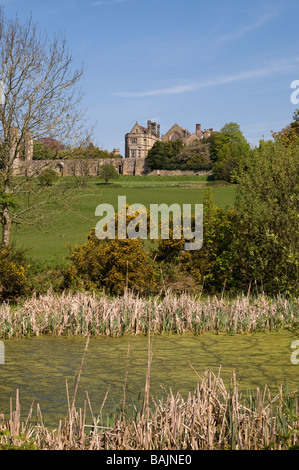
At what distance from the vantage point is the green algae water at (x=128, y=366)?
7.43m

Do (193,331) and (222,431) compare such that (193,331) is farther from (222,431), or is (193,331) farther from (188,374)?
(222,431)

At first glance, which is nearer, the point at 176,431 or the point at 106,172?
the point at 176,431

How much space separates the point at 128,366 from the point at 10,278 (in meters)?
6.33

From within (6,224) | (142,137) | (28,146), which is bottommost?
(6,224)

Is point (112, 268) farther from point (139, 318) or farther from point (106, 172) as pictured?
point (106, 172)

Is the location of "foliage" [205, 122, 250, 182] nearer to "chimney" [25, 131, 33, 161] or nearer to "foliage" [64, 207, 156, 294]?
"chimney" [25, 131, 33, 161]

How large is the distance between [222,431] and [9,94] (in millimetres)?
14926

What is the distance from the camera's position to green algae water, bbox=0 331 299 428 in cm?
743

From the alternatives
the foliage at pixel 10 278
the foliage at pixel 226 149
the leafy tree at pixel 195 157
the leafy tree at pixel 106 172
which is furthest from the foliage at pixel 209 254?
the leafy tree at pixel 195 157

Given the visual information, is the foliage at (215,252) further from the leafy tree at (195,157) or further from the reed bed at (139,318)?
the leafy tree at (195,157)

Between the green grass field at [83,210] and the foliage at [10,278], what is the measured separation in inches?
67.7

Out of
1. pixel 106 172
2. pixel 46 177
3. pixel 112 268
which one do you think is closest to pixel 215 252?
pixel 112 268

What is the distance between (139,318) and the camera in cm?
1156

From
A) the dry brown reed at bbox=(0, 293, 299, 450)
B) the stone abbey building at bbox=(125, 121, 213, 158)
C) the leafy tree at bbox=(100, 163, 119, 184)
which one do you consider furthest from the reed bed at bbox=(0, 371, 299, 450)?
the stone abbey building at bbox=(125, 121, 213, 158)
